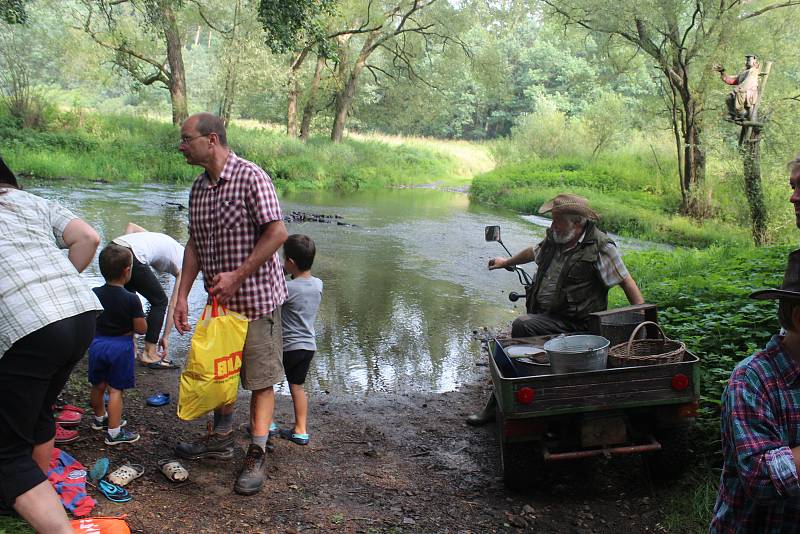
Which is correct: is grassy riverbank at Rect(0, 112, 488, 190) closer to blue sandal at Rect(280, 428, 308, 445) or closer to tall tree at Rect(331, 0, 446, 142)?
tall tree at Rect(331, 0, 446, 142)

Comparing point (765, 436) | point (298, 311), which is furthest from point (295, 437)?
point (765, 436)

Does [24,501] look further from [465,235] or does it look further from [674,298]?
[465,235]

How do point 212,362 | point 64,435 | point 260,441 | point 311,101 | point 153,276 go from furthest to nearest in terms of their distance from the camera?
point 311,101
point 153,276
point 64,435
point 260,441
point 212,362

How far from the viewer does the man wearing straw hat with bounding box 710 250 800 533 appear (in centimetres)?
198

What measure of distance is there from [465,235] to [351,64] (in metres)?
20.7

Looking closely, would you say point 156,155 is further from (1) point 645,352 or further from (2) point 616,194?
(1) point 645,352

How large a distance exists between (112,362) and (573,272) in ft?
10.7

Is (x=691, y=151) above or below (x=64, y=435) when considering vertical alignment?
above

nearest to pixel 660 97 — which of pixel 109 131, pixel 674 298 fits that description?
pixel 674 298

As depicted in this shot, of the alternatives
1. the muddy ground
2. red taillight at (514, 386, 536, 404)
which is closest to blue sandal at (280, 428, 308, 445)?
the muddy ground

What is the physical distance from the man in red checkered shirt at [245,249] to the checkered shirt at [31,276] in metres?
0.93

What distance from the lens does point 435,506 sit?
171 inches

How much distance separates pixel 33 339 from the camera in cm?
298

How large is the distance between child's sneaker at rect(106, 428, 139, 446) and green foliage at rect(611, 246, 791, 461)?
3.68 metres
